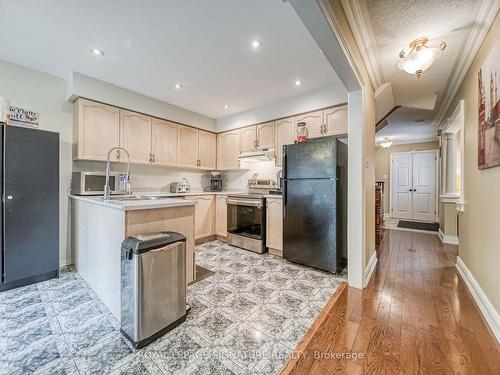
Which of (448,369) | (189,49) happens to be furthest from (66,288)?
(448,369)

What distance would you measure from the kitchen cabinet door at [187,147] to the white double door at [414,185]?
20.2 feet

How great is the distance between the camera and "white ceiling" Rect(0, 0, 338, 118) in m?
1.80

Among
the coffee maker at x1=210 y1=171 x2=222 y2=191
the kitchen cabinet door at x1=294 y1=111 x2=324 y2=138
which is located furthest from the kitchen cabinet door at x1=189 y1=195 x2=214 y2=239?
the kitchen cabinet door at x1=294 y1=111 x2=324 y2=138

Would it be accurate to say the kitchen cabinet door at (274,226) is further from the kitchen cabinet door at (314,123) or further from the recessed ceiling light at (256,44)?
the recessed ceiling light at (256,44)

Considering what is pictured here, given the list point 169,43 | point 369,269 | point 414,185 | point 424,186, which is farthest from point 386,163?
point 169,43

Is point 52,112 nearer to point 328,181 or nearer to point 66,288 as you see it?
point 66,288

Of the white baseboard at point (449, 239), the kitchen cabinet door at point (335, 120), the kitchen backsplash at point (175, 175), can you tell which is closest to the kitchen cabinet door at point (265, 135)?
the kitchen backsplash at point (175, 175)

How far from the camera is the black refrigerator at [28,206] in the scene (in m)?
2.26

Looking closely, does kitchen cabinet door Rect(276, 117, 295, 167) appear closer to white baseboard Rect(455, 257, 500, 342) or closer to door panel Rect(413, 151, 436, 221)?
white baseboard Rect(455, 257, 500, 342)

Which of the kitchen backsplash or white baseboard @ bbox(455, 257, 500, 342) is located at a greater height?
the kitchen backsplash

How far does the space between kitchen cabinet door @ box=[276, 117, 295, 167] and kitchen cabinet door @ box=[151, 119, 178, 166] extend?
1.84m

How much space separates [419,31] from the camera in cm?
191

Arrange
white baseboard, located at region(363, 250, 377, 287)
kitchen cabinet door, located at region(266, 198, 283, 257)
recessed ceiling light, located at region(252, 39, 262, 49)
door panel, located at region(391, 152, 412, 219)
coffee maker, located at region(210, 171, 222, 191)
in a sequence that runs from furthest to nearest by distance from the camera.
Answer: door panel, located at region(391, 152, 412, 219) → coffee maker, located at region(210, 171, 222, 191) → kitchen cabinet door, located at region(266, 198, 283, 257) → white baseboard, located at region(363, 250, 377, 287) → recessed ceiling light, located at region(252, 39, 262, 49)

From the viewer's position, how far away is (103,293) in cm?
199
